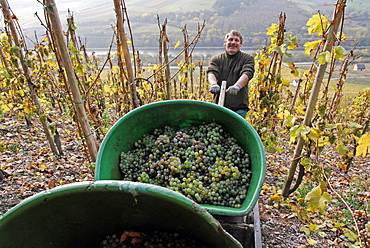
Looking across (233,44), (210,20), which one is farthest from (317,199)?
(210,20)

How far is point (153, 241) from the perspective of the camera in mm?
1114

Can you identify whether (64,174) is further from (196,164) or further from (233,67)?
(233,67)

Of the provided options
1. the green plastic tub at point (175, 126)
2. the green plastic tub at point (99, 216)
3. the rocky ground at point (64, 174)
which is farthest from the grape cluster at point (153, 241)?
the rocky ground at point (64, 174)

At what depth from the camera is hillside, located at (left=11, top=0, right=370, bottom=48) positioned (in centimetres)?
4238

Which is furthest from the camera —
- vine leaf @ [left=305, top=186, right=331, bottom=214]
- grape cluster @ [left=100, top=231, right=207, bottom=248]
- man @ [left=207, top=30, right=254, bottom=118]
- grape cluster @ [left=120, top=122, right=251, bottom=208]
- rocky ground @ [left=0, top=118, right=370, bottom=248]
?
man @ [left=207, top=30, right=254, bottom=118]

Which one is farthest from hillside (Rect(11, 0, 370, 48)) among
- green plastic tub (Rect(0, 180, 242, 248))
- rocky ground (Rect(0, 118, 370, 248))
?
green plastic tub (Rect(0, 180, 242, 248))

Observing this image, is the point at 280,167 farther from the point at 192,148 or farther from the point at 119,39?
the point at 119,39

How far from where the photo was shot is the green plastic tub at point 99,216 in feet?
2.94

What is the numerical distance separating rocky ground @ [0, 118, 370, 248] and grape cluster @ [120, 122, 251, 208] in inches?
38.3

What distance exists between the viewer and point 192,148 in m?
Answer: 1.70

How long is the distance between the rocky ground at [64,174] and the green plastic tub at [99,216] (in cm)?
143

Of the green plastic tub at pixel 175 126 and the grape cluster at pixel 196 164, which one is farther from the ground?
the green plastic tub at pixel 175 126

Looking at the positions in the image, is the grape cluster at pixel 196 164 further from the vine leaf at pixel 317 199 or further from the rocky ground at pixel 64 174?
the rocky ground at pixel 64 174

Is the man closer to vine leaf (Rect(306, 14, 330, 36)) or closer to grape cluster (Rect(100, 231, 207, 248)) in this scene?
vine leaf (Rect(306, 14, 330, 36))
